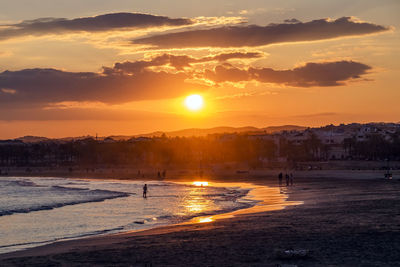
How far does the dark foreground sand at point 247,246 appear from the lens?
15.3 m

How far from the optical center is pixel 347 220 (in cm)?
2298

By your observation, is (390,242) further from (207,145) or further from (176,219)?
(207,145)

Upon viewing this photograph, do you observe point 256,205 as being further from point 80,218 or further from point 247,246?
point 247,246

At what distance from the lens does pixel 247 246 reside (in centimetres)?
1769

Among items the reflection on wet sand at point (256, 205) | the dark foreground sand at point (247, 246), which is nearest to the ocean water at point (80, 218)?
the reflection on wet sand at point (256, 205)

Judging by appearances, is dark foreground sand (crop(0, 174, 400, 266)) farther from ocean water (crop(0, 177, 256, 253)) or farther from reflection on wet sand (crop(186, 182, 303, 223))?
reflection on wet sand (crop(186, 182, 303, 223))

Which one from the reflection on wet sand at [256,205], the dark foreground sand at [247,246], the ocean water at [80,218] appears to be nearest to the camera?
the dark foreground sand at [247,246]

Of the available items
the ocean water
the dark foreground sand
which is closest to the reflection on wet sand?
the ocean water

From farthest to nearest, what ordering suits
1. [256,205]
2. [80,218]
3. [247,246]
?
1. [256,205]
2. [80,218]
3. [247,246]

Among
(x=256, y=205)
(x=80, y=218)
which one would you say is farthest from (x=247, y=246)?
(x=256, y=205)

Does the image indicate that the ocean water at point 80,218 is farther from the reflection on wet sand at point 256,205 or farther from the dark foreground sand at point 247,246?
the dark foreground sand at point 247,246

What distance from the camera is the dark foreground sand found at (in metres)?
15.3

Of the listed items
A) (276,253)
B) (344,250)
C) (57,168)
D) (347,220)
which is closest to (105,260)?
(276,253)

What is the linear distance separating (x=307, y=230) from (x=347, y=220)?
3157 mm
